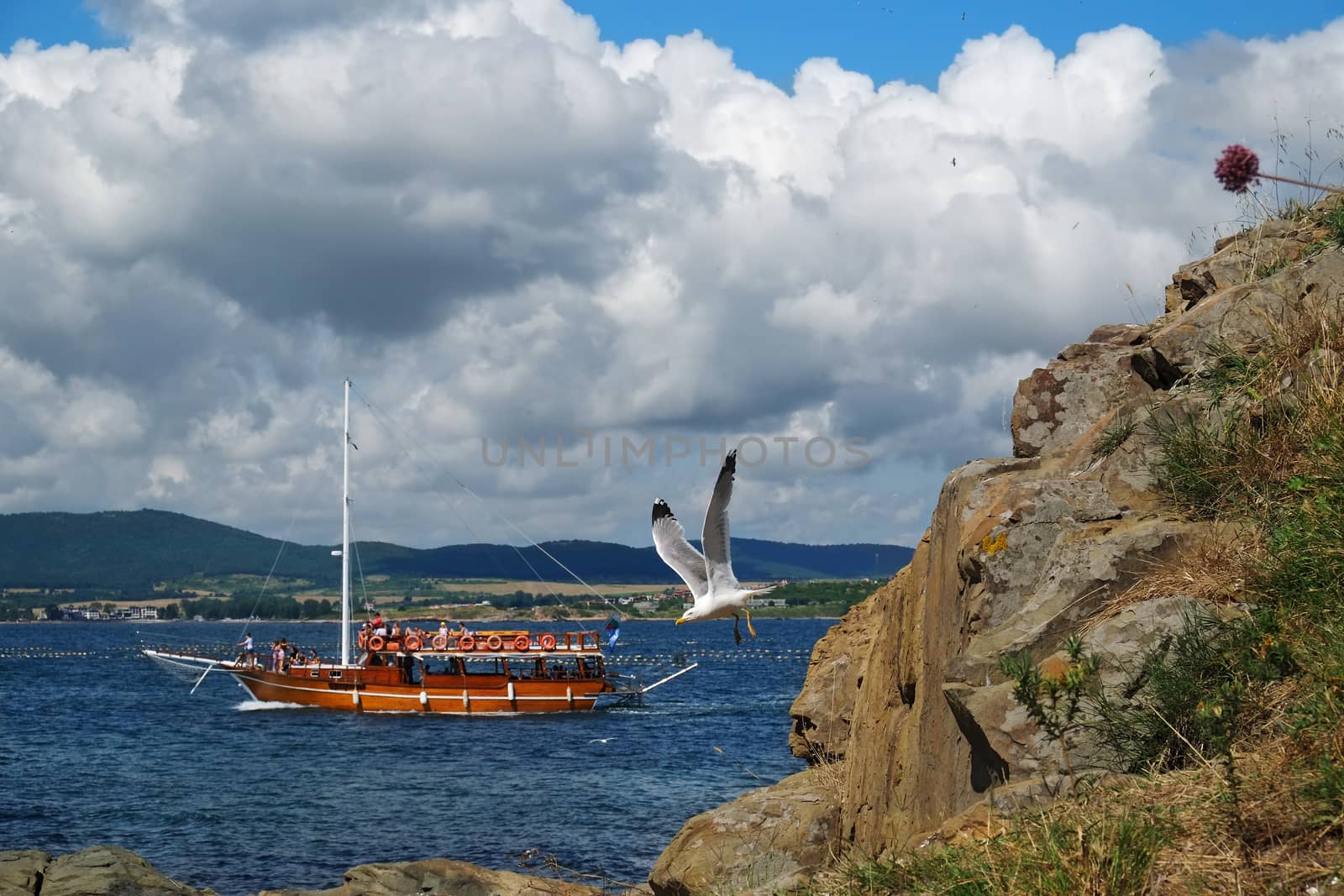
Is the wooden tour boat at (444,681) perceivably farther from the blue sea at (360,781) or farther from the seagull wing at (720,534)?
the seagull wing at (720,534)

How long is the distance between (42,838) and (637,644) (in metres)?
119

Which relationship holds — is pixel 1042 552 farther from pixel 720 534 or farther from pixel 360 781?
pixel 360 781

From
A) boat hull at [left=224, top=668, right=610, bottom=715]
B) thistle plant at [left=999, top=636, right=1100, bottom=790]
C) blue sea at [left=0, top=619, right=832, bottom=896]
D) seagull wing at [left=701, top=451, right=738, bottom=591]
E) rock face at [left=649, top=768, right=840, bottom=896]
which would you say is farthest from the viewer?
boat hull at [left=224, top=668, right=610, bottom=715]

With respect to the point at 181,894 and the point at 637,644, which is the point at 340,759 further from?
the point at 637,644

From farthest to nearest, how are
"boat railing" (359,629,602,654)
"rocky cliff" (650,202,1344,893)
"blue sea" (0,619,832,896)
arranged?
"boat railing" (359,629,602,654) → "blue sea" (0,619,832,896) → "rocky cliff" (650,202,1344,893)

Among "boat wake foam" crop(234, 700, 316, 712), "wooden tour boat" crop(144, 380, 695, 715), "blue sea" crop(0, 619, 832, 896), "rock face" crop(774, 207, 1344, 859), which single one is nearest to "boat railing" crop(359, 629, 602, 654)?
"wooden tour boat" crop(144, 380, 695, 715)

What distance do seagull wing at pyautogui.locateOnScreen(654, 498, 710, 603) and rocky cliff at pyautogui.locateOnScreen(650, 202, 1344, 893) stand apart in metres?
4.33

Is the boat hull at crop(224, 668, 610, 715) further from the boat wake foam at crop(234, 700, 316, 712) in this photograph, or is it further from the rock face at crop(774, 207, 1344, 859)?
the rock face at crop(774, 207, 1344, 859)

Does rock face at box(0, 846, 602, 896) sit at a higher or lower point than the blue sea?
higher

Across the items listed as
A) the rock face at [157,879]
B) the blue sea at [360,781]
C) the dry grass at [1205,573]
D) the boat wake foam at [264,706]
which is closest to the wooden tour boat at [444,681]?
the blue sea at [360,781]

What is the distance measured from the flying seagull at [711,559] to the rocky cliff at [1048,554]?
2883 mm

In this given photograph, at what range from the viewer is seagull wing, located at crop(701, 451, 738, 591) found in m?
12.2

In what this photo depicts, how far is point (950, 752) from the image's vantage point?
692 centimetres

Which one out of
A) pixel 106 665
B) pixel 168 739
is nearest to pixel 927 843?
pixel 168 739
